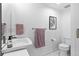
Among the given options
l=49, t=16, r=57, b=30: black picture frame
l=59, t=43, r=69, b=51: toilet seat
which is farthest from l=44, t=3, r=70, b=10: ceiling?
l=59, t=43, r=69, b=51: toilet seat

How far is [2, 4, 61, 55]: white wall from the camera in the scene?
48.1 inches

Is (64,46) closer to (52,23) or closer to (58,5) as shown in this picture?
(52,23)

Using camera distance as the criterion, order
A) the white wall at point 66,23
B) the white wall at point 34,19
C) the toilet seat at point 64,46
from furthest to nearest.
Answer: the toilet seat at point 64,46 → the white wall at point 66,23 → the white wall at point 34,19

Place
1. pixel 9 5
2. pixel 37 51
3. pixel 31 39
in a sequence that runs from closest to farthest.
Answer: pixel 9 5 → pixel 31 39 → pixel 37 51

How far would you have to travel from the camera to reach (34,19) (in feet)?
4.40

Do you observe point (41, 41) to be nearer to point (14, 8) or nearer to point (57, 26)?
point (57, 26)

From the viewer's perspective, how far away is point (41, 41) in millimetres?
1444

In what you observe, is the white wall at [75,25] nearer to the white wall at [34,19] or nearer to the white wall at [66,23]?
the white wall at [66,23]

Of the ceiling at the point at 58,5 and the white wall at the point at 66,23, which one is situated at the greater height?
the ceiling at the point at 58,5

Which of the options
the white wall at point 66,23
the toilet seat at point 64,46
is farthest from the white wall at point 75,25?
the toilet seat at point 64,46

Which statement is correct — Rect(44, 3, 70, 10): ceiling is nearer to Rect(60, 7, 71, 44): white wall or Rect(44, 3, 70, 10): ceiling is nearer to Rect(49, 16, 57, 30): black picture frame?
Rect(60, 7, 71, 44): white wall

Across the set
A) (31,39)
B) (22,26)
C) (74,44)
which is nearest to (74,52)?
(74,44)

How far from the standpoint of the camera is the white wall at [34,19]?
4.01 feet

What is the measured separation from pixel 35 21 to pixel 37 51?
59cm
